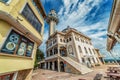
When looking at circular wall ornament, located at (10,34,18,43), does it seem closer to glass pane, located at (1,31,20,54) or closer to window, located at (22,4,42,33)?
glass pane, located at (1,31,20,54)

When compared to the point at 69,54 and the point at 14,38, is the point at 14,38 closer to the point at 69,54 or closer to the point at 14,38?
the point at 14,38

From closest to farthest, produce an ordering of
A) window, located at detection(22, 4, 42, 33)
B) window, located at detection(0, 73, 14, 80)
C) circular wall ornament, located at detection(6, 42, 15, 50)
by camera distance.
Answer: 1. circular wall ornament, located at detection(6, 42, 15, 50)
2. window, located at detection(0, 73, 14, 80)
3. window, located at detection(22, 4, 42, 33)

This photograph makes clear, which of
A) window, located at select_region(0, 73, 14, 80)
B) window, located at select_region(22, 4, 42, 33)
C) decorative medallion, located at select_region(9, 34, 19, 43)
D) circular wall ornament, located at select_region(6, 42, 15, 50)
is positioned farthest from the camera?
window, located at select_region(22, 4, 42, 33)

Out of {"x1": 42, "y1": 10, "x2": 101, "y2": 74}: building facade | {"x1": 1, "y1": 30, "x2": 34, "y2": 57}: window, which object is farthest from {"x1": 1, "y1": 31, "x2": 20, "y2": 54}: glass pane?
{"x1": 42, "y1": 10, "x2": 101, "y2": 74}: building facade

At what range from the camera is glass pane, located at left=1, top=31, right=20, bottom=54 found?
379cm

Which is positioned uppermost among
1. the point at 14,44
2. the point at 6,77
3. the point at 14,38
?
the point at 14,38

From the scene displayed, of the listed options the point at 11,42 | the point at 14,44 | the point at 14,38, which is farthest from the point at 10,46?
the point at 14,38

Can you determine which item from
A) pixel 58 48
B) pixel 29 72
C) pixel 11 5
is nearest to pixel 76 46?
Result: pixel 58 48

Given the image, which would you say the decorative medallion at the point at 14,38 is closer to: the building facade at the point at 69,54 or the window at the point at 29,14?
the window at the point at 29,14

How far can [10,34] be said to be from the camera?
4.11 meters

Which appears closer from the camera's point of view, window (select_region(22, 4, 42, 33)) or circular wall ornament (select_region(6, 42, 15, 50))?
circular wall ornament (select_region(6, 42, 15, 50))

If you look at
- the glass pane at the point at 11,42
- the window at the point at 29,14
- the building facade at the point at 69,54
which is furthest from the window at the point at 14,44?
the building facade at the point at 69,54

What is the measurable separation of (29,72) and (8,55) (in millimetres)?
3598

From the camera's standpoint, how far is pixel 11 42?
4180 millimetres
